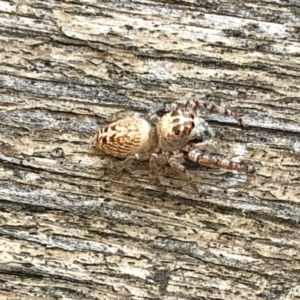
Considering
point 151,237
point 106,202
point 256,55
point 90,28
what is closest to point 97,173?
point 106,202

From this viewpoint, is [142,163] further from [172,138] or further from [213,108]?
[213,108]

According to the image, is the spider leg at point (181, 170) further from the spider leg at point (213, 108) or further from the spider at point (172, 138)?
the spider leg at point (213, 108)

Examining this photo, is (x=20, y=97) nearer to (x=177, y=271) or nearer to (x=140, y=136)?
(x=140, y=136)

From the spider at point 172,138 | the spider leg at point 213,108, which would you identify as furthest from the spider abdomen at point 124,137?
the spider leg at point 213,108

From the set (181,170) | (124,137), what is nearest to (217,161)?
(181,170)

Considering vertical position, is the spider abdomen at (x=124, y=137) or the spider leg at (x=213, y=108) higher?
the spider leg at (x=213, y=108)

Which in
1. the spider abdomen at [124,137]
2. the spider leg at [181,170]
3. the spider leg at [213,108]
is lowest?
the spider leg at [181,170]
